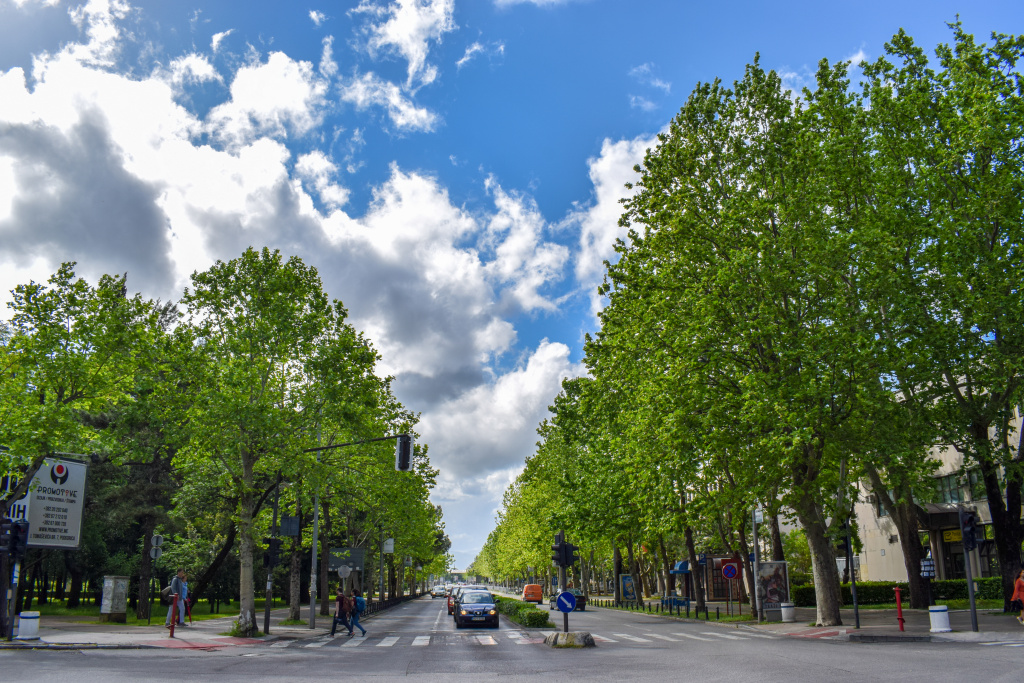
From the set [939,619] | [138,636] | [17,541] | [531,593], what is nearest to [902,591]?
[939,619]

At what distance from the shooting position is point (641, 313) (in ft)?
82.9

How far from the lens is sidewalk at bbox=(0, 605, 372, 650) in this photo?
66.4ft

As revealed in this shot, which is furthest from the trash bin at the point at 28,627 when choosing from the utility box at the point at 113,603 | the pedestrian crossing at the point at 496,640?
the utility box at the point at 113,603

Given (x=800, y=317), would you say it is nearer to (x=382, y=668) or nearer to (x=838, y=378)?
(x=838, y=378)

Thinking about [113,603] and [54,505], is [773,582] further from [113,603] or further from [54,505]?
[113,603]

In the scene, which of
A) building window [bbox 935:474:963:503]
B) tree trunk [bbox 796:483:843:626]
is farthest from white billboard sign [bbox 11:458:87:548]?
building window [bbox 935:474:963:503]

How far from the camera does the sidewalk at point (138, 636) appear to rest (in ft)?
66.4

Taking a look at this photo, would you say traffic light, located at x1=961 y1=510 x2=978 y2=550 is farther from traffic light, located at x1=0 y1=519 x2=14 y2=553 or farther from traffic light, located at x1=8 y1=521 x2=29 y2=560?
traffic light, located at x1=0 y1=519 x2=14 y2=553

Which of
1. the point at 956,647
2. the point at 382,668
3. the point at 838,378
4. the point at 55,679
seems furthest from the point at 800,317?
the point at 55,679

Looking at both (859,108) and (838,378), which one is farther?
(859,108)

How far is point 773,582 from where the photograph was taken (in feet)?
102

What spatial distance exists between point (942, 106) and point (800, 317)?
865 centimetres

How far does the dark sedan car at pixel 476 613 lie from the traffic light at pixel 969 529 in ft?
59.2

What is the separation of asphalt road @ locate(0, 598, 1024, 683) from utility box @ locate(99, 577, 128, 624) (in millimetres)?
12799
